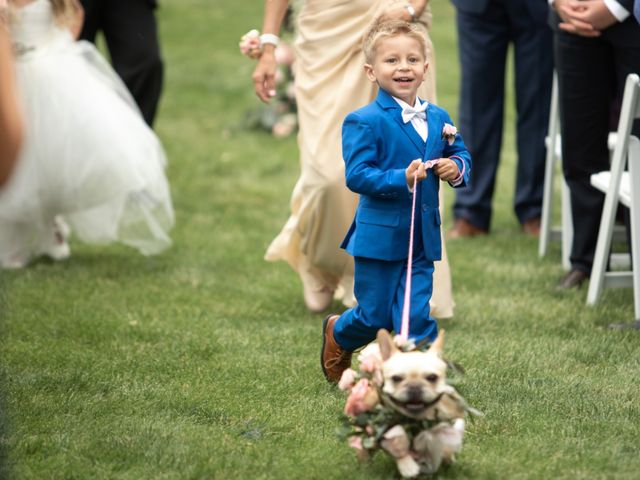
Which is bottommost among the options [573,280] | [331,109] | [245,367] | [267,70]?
[573,280]

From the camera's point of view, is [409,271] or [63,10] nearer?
[409,271]

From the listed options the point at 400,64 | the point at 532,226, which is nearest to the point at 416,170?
the point at 400,64

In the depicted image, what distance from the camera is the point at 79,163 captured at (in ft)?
23.0

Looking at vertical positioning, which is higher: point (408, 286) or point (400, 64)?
point (400, 64)

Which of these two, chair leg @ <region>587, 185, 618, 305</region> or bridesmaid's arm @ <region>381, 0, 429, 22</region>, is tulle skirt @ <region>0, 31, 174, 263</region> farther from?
chair leg @ <region>587, 185, 618, 305</region>

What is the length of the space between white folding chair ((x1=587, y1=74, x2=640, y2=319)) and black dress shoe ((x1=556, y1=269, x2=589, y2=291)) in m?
0.23

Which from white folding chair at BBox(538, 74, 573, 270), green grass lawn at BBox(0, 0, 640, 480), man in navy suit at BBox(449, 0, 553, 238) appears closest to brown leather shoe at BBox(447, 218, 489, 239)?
man in navy suit at BBox(449, 0, 553, 238)

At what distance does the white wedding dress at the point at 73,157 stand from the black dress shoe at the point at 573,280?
2415 millimetres

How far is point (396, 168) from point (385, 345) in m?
0.91

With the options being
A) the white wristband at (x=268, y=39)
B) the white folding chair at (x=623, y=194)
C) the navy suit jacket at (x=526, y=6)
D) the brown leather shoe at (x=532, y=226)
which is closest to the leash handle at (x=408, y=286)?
the white wristband at (x=268, y=39)

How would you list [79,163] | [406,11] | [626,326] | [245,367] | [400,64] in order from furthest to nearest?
[79,163] < [626,326] < [406,11] < [245,367] < [400,64]

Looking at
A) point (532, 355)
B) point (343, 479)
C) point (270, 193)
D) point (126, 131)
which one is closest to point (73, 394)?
point (343, 479)

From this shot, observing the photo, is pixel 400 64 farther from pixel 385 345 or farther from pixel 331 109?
pixel 331 109

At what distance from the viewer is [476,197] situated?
8.30 meters
